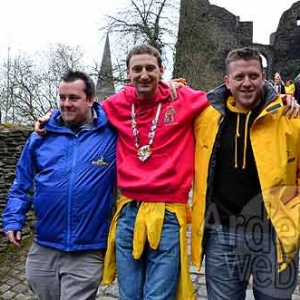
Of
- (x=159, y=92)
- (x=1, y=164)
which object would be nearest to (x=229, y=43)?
(x=1, y=164)

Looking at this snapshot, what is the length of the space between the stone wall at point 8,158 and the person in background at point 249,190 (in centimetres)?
411

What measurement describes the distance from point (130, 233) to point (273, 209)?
2.70 feet

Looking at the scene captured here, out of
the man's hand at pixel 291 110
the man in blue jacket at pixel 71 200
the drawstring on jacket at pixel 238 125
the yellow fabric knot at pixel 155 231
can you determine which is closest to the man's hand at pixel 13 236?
the man in blue jacket at pixel 71 200

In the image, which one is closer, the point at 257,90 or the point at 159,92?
the point at 257,90

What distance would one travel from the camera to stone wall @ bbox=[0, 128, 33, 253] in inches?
234

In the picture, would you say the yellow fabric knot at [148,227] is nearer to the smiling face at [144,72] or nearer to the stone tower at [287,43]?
the smiling face at [144,72]

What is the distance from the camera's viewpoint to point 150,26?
18812 mm

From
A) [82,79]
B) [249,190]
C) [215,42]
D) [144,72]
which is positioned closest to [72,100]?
[82,79]

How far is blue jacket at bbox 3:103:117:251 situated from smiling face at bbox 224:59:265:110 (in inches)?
33.0

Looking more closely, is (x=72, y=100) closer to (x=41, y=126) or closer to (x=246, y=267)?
(x=41, y=126)

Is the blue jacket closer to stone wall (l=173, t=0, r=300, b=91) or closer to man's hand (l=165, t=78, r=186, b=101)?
man's hand (l=165, t=78, r=186, b=101)

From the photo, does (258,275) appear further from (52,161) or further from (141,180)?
(52,161)

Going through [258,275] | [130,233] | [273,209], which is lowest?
[258,275]

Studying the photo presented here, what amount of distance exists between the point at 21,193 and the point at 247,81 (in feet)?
5.18
